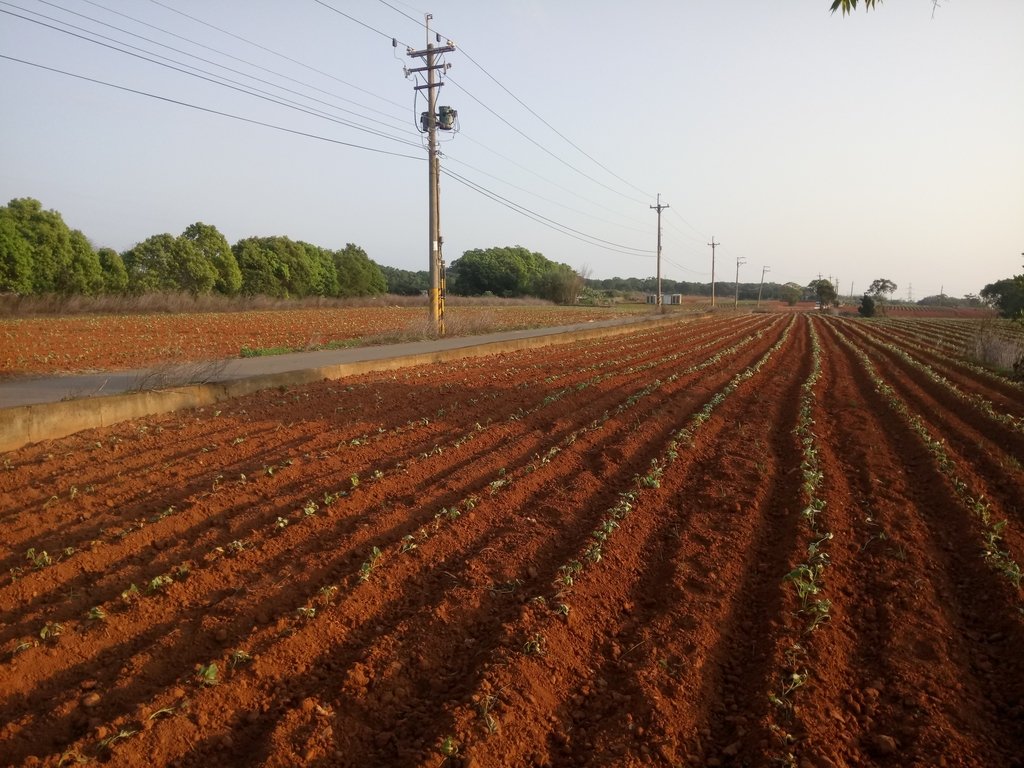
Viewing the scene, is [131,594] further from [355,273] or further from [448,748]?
[355,273]

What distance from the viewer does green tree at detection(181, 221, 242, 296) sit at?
5762 cm

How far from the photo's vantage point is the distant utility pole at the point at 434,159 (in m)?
24.4

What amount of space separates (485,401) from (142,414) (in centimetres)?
540

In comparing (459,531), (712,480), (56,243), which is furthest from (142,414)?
(56,243)

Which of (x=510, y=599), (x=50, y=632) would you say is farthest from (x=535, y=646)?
(x=50, y=632)

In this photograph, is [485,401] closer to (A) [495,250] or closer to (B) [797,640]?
(B) [797,640]

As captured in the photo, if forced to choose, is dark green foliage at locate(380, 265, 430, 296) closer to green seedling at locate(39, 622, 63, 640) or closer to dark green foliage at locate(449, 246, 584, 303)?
dark green foliage at locate(449, 246, 584, 303)

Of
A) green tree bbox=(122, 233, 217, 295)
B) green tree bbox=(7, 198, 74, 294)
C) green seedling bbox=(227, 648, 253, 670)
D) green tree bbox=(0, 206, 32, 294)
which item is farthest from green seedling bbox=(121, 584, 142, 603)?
green tree bbox=(122, 233, 217, 295)

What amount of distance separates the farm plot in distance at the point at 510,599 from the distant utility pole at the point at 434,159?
53.7ft

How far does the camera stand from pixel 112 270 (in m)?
47.7

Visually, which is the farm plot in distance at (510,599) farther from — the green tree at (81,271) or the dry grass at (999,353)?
the green tree at (81,271)

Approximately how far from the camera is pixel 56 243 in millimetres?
42031

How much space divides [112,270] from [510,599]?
172 ft

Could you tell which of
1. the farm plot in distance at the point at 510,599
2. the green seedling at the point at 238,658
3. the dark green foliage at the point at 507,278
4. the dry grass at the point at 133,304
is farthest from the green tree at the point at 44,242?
the dark green foliage at the point at 507,278
